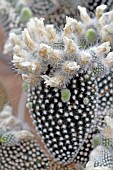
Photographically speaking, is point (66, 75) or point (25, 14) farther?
point (25, 14)

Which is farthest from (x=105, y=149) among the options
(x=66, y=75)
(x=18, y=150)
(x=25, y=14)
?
(x=25, y=14)

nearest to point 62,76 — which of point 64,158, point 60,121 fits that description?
point 60,121

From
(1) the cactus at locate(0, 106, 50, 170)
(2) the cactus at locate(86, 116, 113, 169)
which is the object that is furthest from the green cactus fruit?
(2) the cactus at locate(86, 116, 113, 169)

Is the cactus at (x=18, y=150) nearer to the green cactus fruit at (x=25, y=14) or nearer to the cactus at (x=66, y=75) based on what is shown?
the cactus at (x=66, y=75)

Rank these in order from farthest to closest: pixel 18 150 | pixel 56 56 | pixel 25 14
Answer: pixel 25 14 < pixel 18 150 < pixel 56 56

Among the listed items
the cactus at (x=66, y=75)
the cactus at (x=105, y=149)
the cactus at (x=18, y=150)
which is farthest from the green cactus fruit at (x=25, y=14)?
the cactus at (x=105, y=149)

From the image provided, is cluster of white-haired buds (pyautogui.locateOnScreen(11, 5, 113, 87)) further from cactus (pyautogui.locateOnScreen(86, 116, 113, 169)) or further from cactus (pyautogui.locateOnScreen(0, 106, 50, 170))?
cactus (pyautogui.locateOnScreen(0, 106, 50, 170))

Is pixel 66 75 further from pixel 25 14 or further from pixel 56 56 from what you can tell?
pixel 25 14

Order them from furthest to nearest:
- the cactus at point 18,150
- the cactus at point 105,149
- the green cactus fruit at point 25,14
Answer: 1. the green cactus fruit at point 25,14
2. the cactus at point 18,150
3. the cactus at point 105,149
